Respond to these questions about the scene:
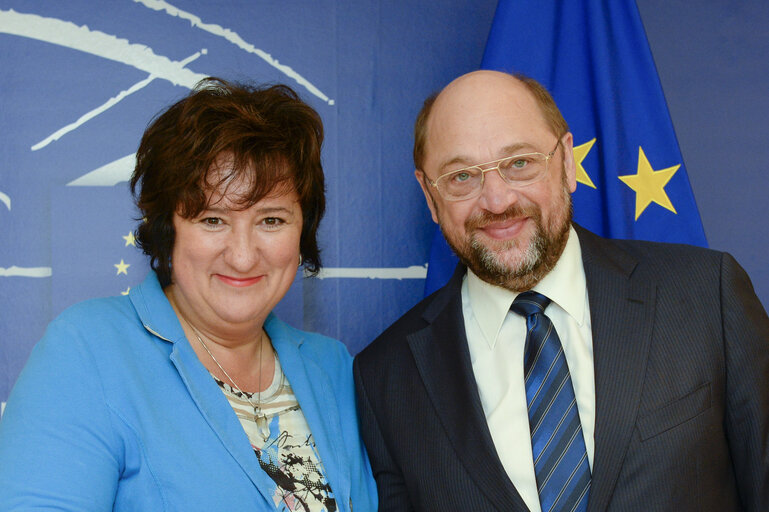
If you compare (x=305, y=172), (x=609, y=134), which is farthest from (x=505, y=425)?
(x=609, y=134)

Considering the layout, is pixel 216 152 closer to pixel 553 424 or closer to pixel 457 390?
pixel 457 390

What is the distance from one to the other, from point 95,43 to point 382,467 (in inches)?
67.2

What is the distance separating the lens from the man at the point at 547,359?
1.46m

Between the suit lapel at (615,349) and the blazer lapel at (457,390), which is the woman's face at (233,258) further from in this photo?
the suit lapel at (615,349)

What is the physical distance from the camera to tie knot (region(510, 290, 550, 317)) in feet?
5.39

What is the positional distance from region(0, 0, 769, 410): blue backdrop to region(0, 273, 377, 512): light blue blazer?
875 mm

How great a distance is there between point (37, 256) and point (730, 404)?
2082mm

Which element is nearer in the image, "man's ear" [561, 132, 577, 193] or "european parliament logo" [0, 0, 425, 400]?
"man's ear" [561, 132, 577, 193]

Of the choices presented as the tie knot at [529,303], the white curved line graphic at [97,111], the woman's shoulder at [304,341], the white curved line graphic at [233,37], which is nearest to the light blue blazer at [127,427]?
the woman's shoulder at [304,341]

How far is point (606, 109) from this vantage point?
2248 millimetres

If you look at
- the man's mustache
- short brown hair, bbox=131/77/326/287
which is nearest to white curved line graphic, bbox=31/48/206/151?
short brown hair, bbox=131/77/326/287

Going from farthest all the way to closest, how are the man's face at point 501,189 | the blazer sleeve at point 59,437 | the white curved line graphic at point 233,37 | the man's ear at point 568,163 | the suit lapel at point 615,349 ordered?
1. the white curved line graphic at point 233,37
2. the man's ear at point 568,163
3. the man's face at point 501,189
4. the suit lapel at point 615,349
5. the blazer sleeve at point 59,437

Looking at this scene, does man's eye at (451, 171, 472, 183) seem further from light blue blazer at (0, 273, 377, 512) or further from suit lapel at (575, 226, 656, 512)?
light blue blazer at (0, 273, 377, 512)

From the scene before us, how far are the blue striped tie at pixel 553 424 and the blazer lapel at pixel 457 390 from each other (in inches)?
3.2
